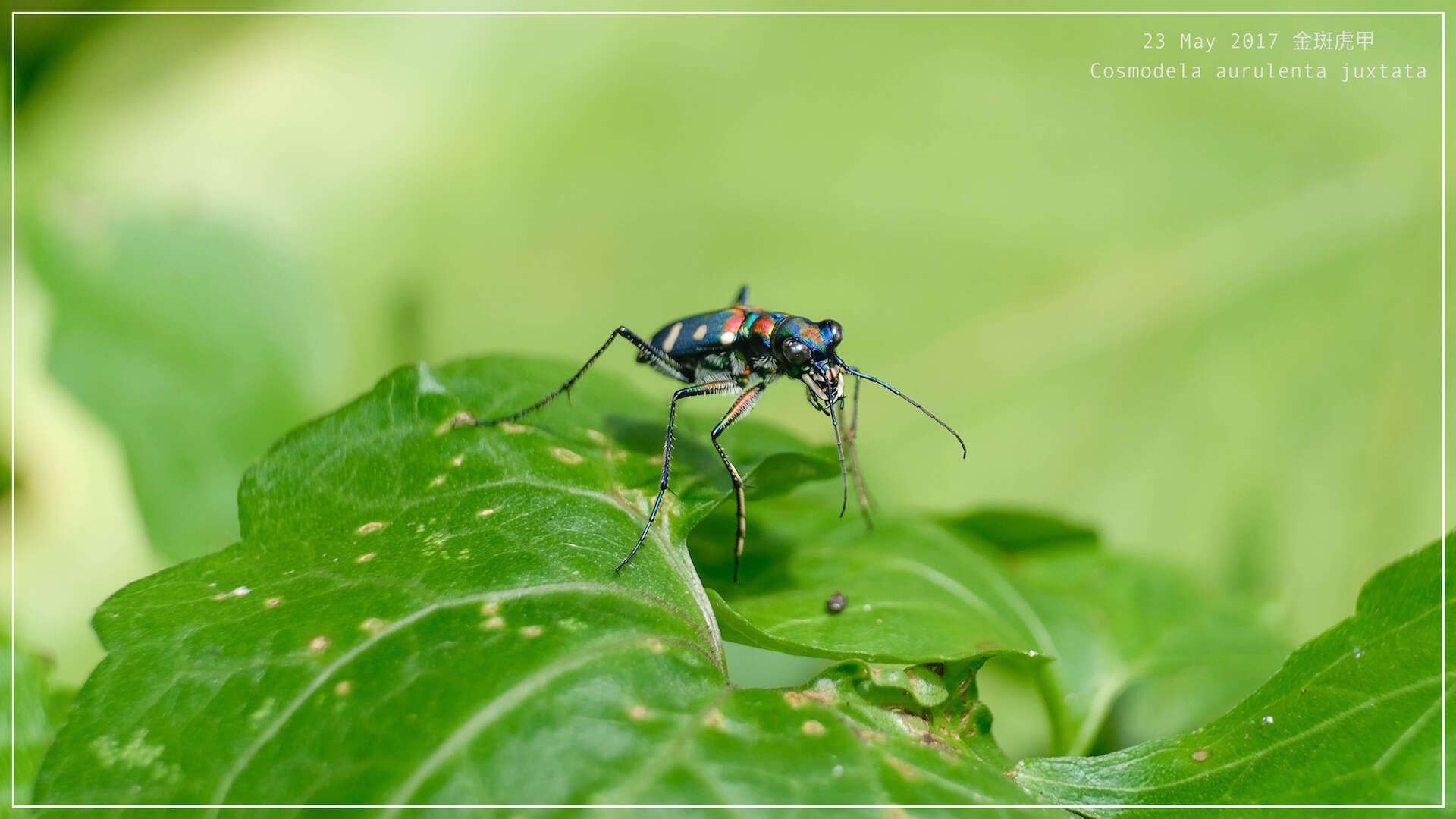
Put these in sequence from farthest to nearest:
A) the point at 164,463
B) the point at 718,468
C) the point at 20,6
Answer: the point at 20,6
the point at 164,463
the point at 718,468

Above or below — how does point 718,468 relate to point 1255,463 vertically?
above

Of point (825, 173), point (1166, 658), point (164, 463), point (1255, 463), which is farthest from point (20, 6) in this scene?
point (1255, 463)

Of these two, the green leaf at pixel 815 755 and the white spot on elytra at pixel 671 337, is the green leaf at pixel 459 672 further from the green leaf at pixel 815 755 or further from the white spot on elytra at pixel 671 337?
the white spot on elytra at pixel 671 337

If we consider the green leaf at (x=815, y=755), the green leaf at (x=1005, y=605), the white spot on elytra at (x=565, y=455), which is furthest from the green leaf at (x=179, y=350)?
the green leaf at (x=815, y=755)

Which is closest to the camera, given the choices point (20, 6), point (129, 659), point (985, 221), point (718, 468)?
point (129, 659)

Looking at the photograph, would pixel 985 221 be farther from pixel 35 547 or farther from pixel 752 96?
pixel 35 547

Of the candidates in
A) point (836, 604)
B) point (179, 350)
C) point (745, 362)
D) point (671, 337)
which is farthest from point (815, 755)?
point (179, 350)

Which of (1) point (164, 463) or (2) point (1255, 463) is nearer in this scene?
(1) point (164, 463)

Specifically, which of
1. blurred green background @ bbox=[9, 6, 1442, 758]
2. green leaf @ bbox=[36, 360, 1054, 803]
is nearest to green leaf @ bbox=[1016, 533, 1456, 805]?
green leaf @ bbox=[36, 360, 1054, 803]

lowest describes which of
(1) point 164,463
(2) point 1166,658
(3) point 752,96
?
(2) point 1166,658
